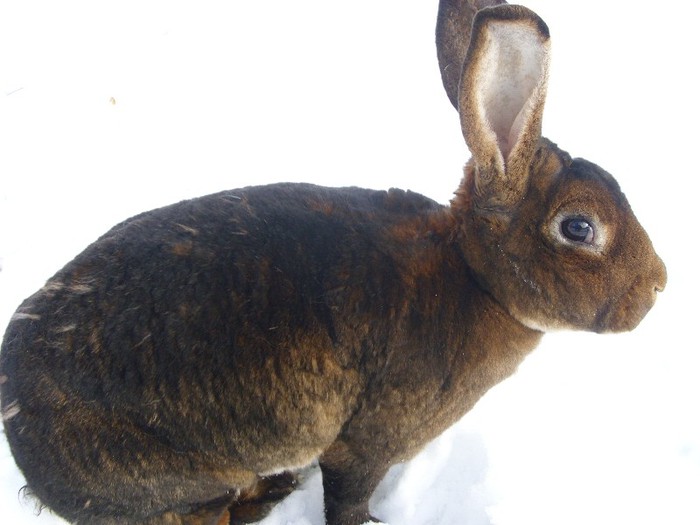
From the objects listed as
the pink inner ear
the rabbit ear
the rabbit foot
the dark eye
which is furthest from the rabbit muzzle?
the rabbit foot

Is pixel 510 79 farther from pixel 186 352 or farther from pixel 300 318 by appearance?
pixel 186 352

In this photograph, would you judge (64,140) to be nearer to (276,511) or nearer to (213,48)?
(213,48)

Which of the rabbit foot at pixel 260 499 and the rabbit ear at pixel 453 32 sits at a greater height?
the rabbit ear at pixel 453 32

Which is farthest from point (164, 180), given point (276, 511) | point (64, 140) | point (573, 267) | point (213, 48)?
point (573, 267)

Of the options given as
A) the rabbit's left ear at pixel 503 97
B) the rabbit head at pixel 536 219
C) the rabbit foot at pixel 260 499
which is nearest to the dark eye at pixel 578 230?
the rabbit head at pixel 536 219

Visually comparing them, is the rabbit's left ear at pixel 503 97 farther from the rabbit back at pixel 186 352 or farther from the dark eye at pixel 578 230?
the rabbit back at pixel 186 352

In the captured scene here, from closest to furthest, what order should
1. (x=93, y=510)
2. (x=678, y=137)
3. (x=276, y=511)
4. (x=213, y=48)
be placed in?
(x=93, y=510), (x=276, y=511), (x=678, y=137), (x=213, y=48)

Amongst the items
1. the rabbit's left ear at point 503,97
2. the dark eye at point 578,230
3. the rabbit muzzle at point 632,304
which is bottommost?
the rabbit muzzle at point 632,304

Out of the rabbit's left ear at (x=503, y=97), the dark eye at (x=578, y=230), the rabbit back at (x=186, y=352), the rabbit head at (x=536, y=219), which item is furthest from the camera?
the rabbit back at (x=186, y=352)

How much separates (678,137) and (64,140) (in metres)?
4.91

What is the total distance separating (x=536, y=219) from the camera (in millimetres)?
2641

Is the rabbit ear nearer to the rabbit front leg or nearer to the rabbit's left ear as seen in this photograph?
the rabbit's left ear

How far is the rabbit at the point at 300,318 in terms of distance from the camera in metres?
2.66

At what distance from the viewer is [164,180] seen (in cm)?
555
